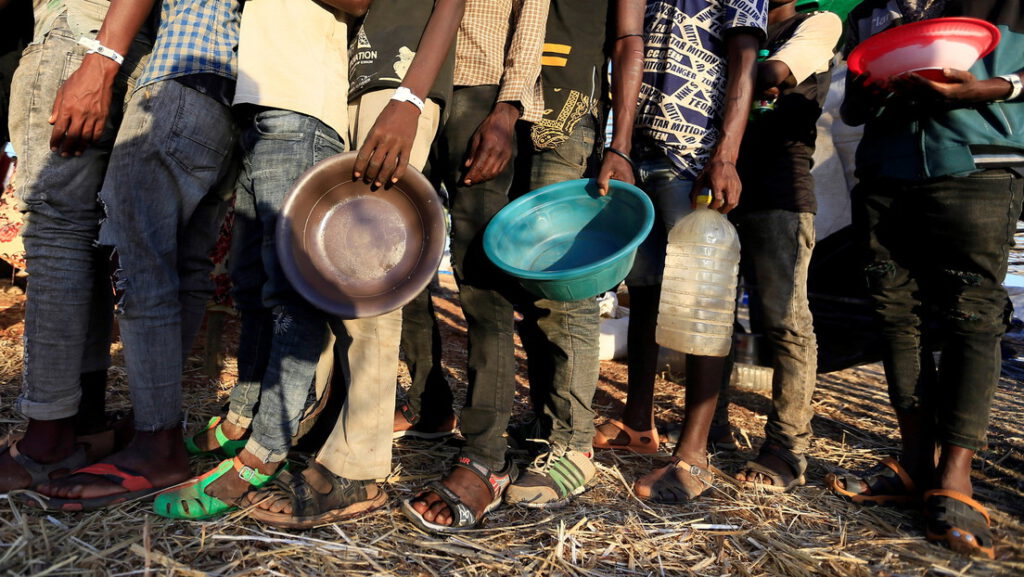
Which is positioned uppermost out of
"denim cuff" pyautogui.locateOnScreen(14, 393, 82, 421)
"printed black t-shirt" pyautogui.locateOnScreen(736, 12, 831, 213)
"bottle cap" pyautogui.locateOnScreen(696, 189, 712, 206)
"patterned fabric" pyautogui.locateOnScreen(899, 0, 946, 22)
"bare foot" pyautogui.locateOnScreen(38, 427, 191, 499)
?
"patterned fabric" pyautogui.locateOnScreen(899, 0, 946, 22)

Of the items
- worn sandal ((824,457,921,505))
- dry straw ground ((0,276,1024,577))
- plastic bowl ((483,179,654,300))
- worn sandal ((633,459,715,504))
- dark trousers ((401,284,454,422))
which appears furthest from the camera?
dark trousers ((401,284,454,422))

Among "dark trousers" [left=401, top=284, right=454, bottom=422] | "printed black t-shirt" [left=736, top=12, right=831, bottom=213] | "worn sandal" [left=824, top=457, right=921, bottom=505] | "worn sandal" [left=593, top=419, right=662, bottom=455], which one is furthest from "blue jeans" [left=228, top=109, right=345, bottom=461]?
"worn sandal" [left=824, top=457, right=921, bottom=505]

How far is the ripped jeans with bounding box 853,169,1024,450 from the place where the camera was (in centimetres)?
203

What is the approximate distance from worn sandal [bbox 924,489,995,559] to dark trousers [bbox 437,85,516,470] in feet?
5.01

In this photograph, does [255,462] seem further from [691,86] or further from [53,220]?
[691,86]

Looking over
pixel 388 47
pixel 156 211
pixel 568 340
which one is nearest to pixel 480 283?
Result: pixel 568 340

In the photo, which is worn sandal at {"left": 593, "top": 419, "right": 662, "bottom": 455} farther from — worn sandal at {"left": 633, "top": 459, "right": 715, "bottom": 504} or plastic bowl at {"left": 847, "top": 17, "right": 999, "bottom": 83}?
plastic bowl at {"left": 847, "top": 17, "right": 999, "bottom": 83}

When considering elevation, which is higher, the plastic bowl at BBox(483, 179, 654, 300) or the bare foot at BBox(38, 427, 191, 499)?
the plastic bowl at BBox(483, 179, 654, 300)

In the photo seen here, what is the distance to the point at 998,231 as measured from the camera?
2012mm

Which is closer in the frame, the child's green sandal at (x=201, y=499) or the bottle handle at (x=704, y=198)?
the child's green sandal at (x=201, y=499)

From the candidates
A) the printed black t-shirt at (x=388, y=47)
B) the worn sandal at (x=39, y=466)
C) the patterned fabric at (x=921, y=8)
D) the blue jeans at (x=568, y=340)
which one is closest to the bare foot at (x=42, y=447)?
the worn sandal at (x=39, y=466)

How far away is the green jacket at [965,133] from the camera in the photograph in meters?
1.99

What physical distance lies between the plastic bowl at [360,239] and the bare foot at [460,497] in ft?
2.08

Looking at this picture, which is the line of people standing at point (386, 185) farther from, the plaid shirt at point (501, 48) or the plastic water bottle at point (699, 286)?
the plastic water bottle at point (699, 286)
